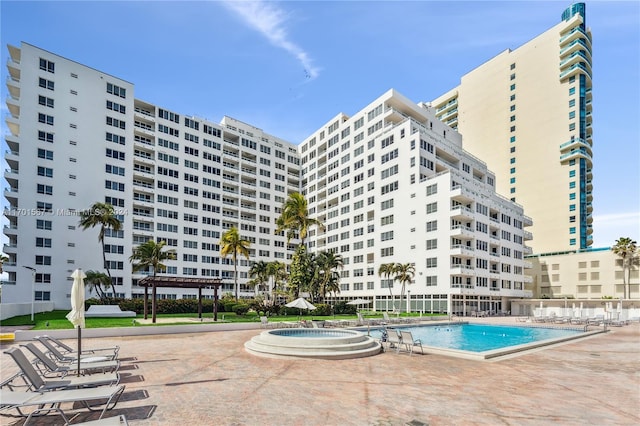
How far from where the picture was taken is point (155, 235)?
62.7 metres

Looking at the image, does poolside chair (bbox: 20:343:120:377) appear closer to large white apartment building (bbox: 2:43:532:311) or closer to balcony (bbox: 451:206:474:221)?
large white apartment building (bbox: 2:43:532:311)

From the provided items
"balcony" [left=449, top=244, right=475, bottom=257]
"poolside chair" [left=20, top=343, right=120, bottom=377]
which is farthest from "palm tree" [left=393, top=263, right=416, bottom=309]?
"poolside chair" [left=20, top=343, right=120, bottom=377]

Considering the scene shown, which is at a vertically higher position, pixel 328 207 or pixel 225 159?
pixel 225 159

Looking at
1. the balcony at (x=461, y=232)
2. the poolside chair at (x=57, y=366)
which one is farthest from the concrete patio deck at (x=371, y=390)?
the balcony at (x=461, y=232)

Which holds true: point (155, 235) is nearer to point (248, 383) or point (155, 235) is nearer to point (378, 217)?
point (378, 217)

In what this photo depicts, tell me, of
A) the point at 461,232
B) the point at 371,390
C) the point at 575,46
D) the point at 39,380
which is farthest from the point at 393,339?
the point at 575,46

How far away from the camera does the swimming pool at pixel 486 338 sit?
18.3 metres

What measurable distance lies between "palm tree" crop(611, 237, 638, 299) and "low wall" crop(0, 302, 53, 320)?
3267 inches

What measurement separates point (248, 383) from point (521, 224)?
65631 millimetres

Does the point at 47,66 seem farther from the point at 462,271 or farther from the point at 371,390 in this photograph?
the point at 462,271

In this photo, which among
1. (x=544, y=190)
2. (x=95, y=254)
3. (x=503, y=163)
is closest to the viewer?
(x=95, y=254)

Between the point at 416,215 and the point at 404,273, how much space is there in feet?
29.8

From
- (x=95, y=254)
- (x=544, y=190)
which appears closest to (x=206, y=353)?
(x=95, y=254)

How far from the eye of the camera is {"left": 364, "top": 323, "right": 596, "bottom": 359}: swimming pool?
18266 mm
